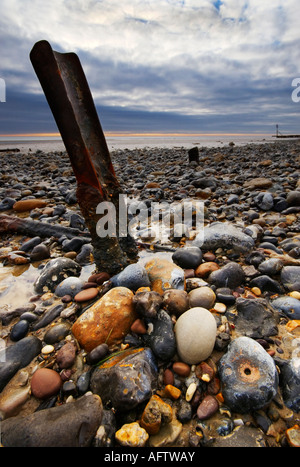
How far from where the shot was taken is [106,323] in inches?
62.6

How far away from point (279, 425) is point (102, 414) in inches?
34.9

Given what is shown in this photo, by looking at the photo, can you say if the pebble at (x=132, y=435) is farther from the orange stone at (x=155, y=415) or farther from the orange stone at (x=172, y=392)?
the orange stone at (x=172, y=392)

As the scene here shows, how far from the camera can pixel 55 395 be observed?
1.33 meters

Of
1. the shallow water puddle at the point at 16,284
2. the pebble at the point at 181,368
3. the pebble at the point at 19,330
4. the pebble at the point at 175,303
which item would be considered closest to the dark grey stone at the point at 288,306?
the pebble at the point at 175,303

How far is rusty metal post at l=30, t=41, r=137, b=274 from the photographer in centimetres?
176

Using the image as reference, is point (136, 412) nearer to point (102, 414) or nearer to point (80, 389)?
point (102, 414)

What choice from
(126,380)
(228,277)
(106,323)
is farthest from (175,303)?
(228,277)

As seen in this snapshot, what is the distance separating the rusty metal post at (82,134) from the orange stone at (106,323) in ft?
2.26

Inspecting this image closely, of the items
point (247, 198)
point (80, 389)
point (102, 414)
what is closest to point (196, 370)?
point (102, 414)

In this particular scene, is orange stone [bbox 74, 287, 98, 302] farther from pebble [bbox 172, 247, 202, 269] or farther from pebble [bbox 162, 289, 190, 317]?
pebble [bbox 172, 247, 202, 269]

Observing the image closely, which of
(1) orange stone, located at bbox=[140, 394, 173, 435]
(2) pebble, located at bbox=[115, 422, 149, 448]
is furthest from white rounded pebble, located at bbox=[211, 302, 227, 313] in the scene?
(2) pebble, located at bbox=[115, 422, 149, 448]

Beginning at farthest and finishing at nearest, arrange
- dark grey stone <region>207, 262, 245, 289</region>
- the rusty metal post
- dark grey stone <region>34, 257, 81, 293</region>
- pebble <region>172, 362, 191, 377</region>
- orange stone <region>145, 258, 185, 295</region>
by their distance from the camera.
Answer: dark grey stone <region>34, 257, 81, 293</region>, dark grey stone <region>207, 262, 245, 289</region>, orange stone <region>145, 258, 185, 295</region>, the rusty metal post, pebble <region>172, 362, 191, 377</region>

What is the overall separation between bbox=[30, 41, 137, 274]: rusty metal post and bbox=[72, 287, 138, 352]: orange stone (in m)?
0.69

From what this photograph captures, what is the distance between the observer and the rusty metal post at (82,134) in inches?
69.4
